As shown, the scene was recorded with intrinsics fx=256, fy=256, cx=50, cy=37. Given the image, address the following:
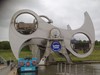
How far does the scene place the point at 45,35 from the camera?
34344mm

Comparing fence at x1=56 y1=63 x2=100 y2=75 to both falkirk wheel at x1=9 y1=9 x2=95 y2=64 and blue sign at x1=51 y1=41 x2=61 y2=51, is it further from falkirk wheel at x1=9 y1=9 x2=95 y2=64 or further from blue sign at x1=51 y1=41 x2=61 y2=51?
falkirk wheel at x1=9 y1=9 x2=95 y2=64

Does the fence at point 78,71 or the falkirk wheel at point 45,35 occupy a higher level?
the falkirk wheel at point 45,35

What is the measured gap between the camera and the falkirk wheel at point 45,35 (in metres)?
33.3

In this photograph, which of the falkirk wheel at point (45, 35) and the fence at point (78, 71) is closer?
the fence at point (78, 71)

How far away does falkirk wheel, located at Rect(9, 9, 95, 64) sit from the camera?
3331cm

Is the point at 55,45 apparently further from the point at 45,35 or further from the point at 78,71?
the point at 78,71

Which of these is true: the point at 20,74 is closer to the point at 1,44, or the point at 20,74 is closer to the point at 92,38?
the point at 92,38

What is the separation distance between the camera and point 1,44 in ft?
241

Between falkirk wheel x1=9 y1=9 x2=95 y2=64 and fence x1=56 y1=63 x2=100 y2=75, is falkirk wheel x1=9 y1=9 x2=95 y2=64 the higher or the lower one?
the higher one

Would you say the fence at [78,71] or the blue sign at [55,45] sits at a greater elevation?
the blue sign at [55,45]

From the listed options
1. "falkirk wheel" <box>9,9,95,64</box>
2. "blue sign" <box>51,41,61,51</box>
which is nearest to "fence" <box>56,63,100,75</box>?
"blue sign" <box>51,41,61,51</box>

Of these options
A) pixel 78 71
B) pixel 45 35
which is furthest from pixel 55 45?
pixel 78 71

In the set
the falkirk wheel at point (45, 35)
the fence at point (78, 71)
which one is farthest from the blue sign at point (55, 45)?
the fence at point (78, 71)

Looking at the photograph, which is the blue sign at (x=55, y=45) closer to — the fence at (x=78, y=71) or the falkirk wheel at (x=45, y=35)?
the falkirk wheel at (x=45, y=35)
